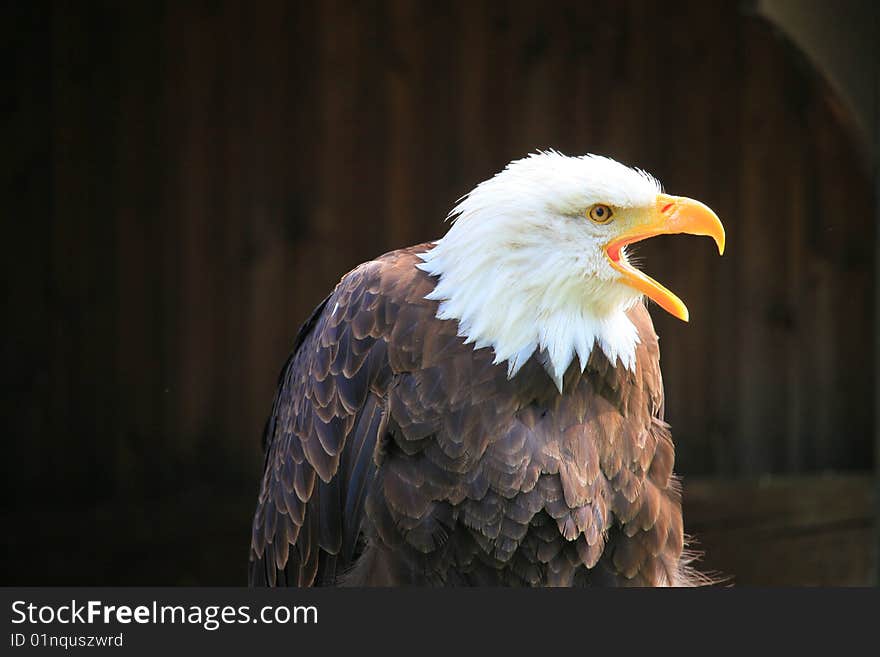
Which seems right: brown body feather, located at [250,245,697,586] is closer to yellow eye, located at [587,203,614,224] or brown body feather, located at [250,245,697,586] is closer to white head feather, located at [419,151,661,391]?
white head feather, located at [419,151,661,391]

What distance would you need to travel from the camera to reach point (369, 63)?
5.30 m

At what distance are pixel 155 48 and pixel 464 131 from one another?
1.47 metres

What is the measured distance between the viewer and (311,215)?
5324 mm

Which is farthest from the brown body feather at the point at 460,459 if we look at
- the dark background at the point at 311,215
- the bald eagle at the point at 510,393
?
the dark background at the point at 311,215

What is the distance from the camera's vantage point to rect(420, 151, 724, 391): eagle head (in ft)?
8.08

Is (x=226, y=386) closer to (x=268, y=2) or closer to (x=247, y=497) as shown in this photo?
(x=247, y=497)

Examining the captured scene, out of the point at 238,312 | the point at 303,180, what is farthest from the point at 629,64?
the point at 238,312

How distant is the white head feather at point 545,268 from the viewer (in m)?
2.46

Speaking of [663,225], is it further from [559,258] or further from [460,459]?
[460,459]

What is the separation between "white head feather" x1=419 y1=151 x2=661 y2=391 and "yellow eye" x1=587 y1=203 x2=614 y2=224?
0.05ft

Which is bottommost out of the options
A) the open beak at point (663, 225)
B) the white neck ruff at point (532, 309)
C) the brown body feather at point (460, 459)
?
the brown body feather at point (460, 459)

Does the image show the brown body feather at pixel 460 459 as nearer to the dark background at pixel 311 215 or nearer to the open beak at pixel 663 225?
the open beak at pixel 663 225

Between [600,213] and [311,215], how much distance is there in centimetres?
301

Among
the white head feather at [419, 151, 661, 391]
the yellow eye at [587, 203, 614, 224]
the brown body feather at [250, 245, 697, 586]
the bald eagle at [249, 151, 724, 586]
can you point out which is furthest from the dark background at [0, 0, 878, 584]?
the yellow eye at [587, 203, 614, 224]
